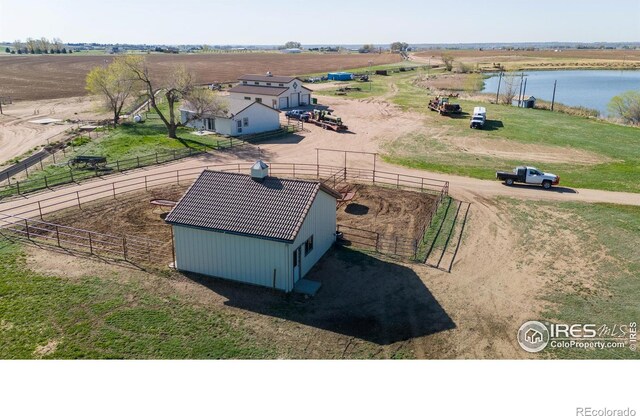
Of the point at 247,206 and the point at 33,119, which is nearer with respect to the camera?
the point at 247,206

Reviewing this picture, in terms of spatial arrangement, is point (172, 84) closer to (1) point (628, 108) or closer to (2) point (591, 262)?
(2) point (591, 262)

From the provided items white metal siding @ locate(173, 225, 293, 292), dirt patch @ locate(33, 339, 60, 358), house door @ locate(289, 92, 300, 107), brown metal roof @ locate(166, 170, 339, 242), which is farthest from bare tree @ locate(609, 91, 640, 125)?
dirt patch @ locate(33, 339, 60, 358)

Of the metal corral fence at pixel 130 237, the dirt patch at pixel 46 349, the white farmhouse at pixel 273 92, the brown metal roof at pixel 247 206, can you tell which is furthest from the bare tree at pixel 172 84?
the dirt patch at pixel 46 349

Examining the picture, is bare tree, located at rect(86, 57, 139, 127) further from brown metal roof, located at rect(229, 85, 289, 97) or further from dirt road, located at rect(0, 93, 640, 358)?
dirt road, located at rect(0, 93, 640, 358)

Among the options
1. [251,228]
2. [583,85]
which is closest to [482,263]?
[251,228]

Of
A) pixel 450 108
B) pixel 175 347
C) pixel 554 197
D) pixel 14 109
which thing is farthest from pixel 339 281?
pixel 14 109

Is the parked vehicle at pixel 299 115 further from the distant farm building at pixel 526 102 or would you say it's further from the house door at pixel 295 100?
the distant farm building at pixel 526 102

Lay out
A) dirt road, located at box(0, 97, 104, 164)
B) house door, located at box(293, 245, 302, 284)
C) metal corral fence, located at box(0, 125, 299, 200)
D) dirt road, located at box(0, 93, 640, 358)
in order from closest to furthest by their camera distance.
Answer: dirt road, located at box(0, 93, 640, 358) < house door, located at box(293, 245, 302, 284) < metal corral fence, located at box(0, 125, 299, 200) < dirt road, located at box(0, 97, 104, 164)
